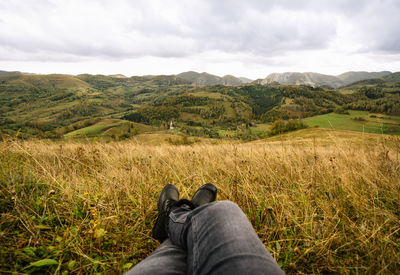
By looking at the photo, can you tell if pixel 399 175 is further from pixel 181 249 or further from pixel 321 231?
pixel 181 249

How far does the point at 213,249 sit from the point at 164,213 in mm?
862

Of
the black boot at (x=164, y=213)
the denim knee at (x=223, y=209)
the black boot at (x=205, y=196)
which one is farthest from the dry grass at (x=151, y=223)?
the denim knee at (x=223, y=209)

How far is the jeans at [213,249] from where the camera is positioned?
3.46 feet

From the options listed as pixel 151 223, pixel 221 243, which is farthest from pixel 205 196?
pixel 221 243

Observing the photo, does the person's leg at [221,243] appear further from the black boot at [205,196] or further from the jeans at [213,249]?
the black boot at [205,196]

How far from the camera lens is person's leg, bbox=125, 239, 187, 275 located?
1129 millimetres

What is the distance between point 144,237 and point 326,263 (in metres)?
1.74

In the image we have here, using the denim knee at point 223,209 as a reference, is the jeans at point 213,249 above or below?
below

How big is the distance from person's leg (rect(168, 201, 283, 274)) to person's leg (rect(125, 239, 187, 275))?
7 cm

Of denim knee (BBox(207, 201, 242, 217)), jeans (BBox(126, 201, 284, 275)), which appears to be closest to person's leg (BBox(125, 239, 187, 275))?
jeans (BBox(126, 201, 284, 275))

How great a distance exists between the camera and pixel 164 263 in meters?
1.21

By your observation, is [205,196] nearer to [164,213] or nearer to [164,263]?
[164,213]

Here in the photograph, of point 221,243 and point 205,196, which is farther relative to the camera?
point 205,196

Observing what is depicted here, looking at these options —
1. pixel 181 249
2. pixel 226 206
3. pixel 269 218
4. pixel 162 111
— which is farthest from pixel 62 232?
pixel 162 111
